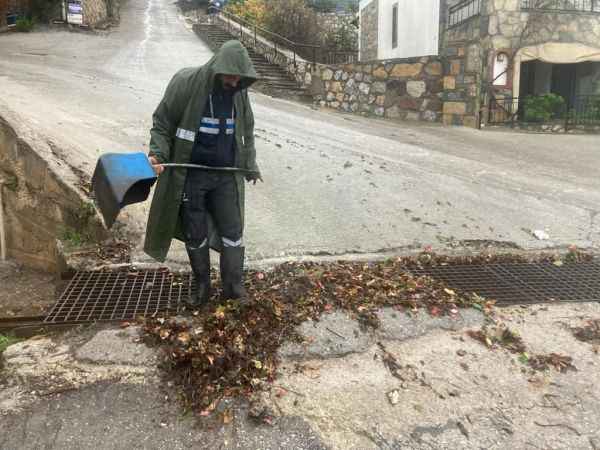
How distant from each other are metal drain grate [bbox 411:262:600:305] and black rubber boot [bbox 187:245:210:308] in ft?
6.14

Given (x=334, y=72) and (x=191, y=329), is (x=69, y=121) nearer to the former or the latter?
(x=191, y=329)

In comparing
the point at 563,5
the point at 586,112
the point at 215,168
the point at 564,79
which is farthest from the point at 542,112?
the point at 215,168

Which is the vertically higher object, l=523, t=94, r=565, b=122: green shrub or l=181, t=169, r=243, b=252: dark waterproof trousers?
l=523, t=94, r=565, b=122: green shrub

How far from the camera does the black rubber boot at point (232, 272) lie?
148 inches

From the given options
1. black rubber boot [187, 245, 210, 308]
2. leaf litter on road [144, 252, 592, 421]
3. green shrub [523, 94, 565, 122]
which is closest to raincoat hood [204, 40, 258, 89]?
black rubber boot [187, 245, 210, 308]

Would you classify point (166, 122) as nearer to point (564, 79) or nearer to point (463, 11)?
point (463, 11)

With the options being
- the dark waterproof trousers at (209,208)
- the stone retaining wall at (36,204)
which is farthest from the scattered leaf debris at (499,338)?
the stone retaining wall at (36,204)

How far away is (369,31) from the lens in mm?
21391

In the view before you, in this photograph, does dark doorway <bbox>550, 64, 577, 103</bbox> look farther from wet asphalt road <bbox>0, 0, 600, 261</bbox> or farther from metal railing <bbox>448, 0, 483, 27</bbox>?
wet asphalt road <bbox>0, 0, 600, 261</bbox>

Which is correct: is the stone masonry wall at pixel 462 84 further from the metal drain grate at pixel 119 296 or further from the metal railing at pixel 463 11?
the metal drain grate at pixel 119 296

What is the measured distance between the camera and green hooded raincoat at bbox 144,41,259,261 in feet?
11.0

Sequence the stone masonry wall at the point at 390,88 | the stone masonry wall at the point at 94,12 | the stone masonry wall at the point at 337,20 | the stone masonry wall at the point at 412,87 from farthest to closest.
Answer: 1. the stone masonry wall at the point at 337,20
2. the stone masonry wall at the point at 94,12
3. the stone masonry wall at the point at 390,88
4. the stone masonry wall at the point at 412,87

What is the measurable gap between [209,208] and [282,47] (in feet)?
49.2

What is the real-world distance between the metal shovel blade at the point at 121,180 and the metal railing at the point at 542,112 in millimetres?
10082
